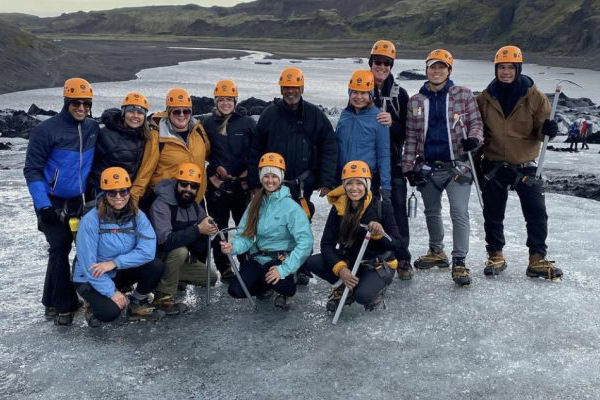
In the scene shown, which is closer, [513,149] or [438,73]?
[438,73]

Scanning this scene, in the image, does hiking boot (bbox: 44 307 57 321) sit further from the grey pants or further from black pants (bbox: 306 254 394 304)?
the grey pants

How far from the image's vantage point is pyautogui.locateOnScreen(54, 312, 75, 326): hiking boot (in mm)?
5727

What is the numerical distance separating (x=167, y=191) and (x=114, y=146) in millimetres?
656

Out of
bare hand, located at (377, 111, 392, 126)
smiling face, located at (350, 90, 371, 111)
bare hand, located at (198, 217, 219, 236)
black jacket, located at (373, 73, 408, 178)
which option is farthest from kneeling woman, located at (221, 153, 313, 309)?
black jacket, located at (373, 73, 408, 178)

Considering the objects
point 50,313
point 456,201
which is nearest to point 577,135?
point 456,201

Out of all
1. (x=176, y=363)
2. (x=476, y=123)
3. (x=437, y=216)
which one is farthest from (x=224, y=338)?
(x=476, y=123)

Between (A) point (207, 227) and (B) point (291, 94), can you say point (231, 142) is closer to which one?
(B) point (291, 94)

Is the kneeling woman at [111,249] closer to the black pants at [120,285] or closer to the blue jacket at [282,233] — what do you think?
the black pants at [120,285]

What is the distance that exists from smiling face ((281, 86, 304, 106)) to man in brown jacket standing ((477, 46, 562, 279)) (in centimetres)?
207

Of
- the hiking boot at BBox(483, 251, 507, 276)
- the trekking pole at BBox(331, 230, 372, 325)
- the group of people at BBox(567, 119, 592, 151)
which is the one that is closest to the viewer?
the trekking pole at BBox(331, 230, 372, 325)

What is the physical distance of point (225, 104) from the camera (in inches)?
254

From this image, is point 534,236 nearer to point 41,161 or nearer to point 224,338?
point 224,338

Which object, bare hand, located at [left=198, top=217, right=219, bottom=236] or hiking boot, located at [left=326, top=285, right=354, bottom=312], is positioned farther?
hiking boot, located at [left=326, top=285, right=354, bottom=312]

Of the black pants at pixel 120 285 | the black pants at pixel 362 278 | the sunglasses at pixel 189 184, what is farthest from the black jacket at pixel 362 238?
the black pants at pixel 120 285
